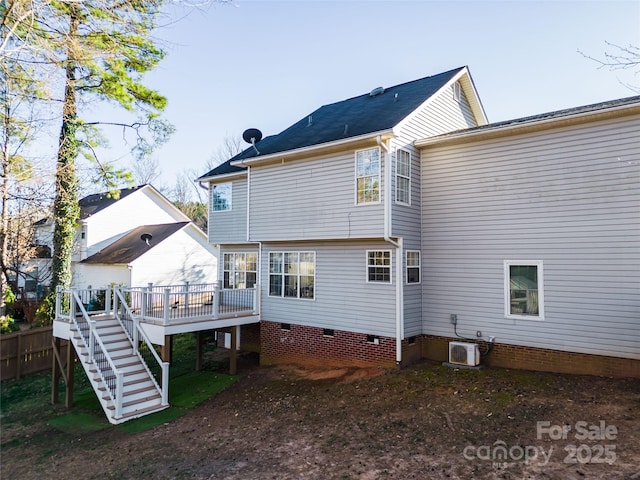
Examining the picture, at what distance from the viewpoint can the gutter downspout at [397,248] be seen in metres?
10.1

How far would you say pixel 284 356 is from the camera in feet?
42.4

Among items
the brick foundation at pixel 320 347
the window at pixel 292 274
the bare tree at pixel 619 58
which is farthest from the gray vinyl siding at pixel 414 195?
the bare tree at pixel 619 58

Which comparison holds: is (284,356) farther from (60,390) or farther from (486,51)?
(486,51)

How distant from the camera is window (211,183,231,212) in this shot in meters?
15.3

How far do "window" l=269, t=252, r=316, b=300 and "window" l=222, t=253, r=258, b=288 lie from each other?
4.05ft

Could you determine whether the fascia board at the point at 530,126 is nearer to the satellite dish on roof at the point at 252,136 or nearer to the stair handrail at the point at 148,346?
the satellite dish on roof at the point at 252,136

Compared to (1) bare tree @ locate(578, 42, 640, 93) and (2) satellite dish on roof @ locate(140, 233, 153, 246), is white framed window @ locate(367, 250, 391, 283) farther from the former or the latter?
(2) satellite dish on roof @ locate(140, 233, 153, 246)

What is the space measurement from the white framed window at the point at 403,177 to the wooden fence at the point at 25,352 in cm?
1238

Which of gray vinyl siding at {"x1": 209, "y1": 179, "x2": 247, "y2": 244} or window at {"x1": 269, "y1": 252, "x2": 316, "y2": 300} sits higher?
gray vinyl siding at {"x1": 209, "y1": 179, "x2": 247, "y2": 244}

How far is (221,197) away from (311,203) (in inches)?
209

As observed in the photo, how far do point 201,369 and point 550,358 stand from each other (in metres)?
10.8

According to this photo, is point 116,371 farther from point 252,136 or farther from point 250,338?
point 252,136

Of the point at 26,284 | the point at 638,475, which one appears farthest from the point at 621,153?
the point at 26,284

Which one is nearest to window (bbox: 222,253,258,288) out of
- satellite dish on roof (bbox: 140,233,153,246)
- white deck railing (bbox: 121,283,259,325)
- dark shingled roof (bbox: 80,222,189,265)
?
white deck railing (bbox: 121,283,259,325)
